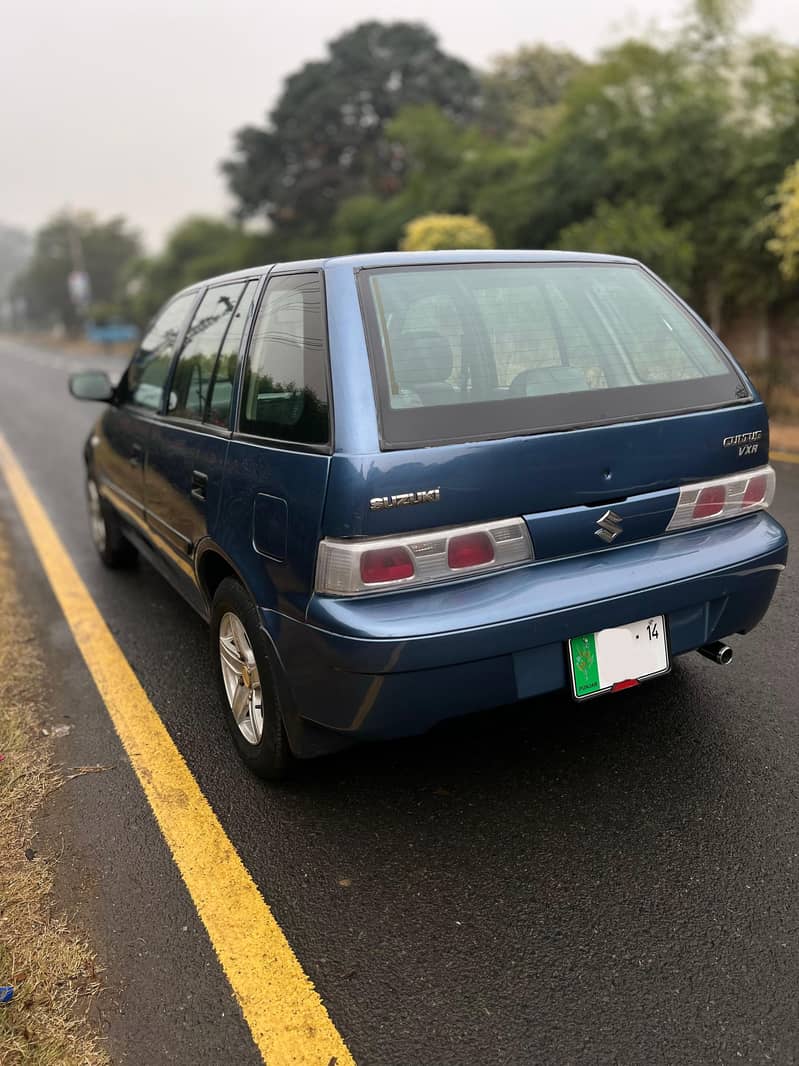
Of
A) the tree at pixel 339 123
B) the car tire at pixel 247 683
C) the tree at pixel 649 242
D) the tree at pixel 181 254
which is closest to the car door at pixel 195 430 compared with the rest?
the car tire at pixel 247 683

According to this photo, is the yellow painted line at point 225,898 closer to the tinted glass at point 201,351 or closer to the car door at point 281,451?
the car door at point 281,451

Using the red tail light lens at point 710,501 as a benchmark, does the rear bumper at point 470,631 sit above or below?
below

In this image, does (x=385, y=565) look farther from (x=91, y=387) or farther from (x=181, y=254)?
(x=181, y=254)

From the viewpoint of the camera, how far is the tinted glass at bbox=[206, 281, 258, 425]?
300 cm

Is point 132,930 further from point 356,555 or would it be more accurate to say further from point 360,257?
point 360,257

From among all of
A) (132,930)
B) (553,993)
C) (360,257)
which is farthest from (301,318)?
(553,993)

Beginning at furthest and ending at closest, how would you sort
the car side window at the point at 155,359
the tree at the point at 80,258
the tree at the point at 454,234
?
the tree at the point at 80,258, the tree at the point at 454,234, the car side window at the point at 155,359

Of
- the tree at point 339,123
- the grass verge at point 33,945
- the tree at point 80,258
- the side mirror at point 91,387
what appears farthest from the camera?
the tree at point 80,258

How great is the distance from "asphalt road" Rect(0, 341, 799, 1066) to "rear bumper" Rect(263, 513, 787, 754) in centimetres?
44

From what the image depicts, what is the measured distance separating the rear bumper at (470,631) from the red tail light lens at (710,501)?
140 mm

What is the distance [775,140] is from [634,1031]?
11.3m

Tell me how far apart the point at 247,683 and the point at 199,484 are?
742 millimetres

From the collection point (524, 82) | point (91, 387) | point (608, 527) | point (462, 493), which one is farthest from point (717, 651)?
point (524, 82)

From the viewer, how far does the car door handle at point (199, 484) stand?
3039 mm
